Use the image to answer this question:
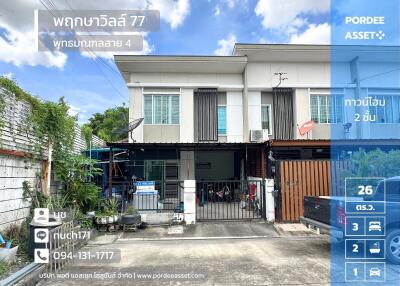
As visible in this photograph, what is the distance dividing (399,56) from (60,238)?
15.7 meters

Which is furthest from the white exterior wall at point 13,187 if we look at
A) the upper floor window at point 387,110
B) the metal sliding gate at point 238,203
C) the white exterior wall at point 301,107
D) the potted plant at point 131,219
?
the upper floor window at point 387,110

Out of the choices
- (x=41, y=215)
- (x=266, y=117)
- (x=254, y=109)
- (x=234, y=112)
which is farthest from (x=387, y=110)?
(x=41, y=215)

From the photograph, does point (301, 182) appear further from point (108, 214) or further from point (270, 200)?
point (108, 214)

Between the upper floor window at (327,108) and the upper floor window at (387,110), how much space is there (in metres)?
1.61

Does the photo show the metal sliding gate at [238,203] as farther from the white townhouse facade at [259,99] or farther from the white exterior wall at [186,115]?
the white exterior wall at [186,115]

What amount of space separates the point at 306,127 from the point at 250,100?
2904 millimetres

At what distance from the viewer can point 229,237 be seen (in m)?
7.71

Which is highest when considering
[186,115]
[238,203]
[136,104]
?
[136,104]

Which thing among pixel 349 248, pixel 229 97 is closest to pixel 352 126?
pixel 229 97

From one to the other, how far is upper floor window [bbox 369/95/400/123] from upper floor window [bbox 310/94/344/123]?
1.61 meters

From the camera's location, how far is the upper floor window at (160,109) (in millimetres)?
13484

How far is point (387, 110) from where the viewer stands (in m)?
13.6

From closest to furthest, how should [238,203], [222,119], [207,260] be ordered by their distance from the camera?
1. [207,260]
2. [238,203]
3. [222,119]

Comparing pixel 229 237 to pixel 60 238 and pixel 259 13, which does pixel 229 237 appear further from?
pixel 259 13
